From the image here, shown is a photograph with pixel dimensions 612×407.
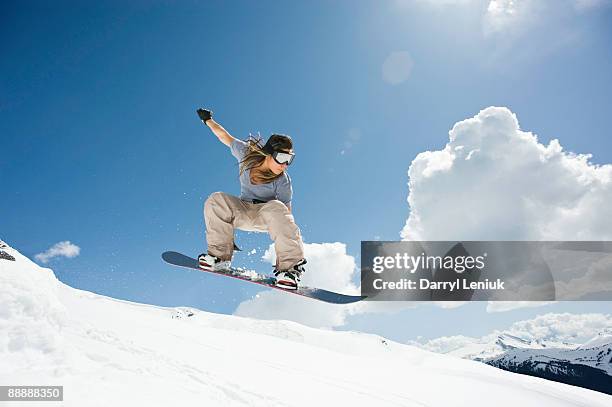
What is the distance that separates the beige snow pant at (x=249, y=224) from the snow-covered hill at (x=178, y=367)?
1205mm

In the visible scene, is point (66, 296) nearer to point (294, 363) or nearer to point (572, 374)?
point (294, 363)

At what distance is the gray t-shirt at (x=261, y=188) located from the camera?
712 centimetres

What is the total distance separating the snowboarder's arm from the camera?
290 inches

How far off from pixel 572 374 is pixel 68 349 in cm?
23860

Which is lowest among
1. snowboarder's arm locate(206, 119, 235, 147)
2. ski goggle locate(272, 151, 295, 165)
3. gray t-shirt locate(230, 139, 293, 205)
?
gray t-shirt locate(230, 139, 293, 205)

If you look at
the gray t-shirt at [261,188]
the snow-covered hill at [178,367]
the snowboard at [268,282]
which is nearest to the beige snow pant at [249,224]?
the gray t-shirt at [261,188]

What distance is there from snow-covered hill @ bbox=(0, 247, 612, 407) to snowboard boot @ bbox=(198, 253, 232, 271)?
96cm

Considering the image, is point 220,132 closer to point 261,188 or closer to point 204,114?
point 204,114

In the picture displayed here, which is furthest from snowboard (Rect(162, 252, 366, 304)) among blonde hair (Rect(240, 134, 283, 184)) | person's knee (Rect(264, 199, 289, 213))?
blonde hair (Rect(240, 134, 283, 184))

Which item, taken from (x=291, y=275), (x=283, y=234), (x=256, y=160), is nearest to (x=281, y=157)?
(x=256, y=160)

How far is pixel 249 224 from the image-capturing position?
6977 millimetres

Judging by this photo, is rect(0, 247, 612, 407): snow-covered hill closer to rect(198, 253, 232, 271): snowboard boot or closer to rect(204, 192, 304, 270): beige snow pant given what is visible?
rect(198, 253, 232, 271): snowboard boot

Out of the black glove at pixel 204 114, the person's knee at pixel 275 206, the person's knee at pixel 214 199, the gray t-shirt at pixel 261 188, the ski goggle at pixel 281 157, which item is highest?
the black glove at pixel 204 114

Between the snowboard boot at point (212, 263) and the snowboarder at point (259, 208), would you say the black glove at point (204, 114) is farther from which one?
the snowboard boot at point (212, 263)
